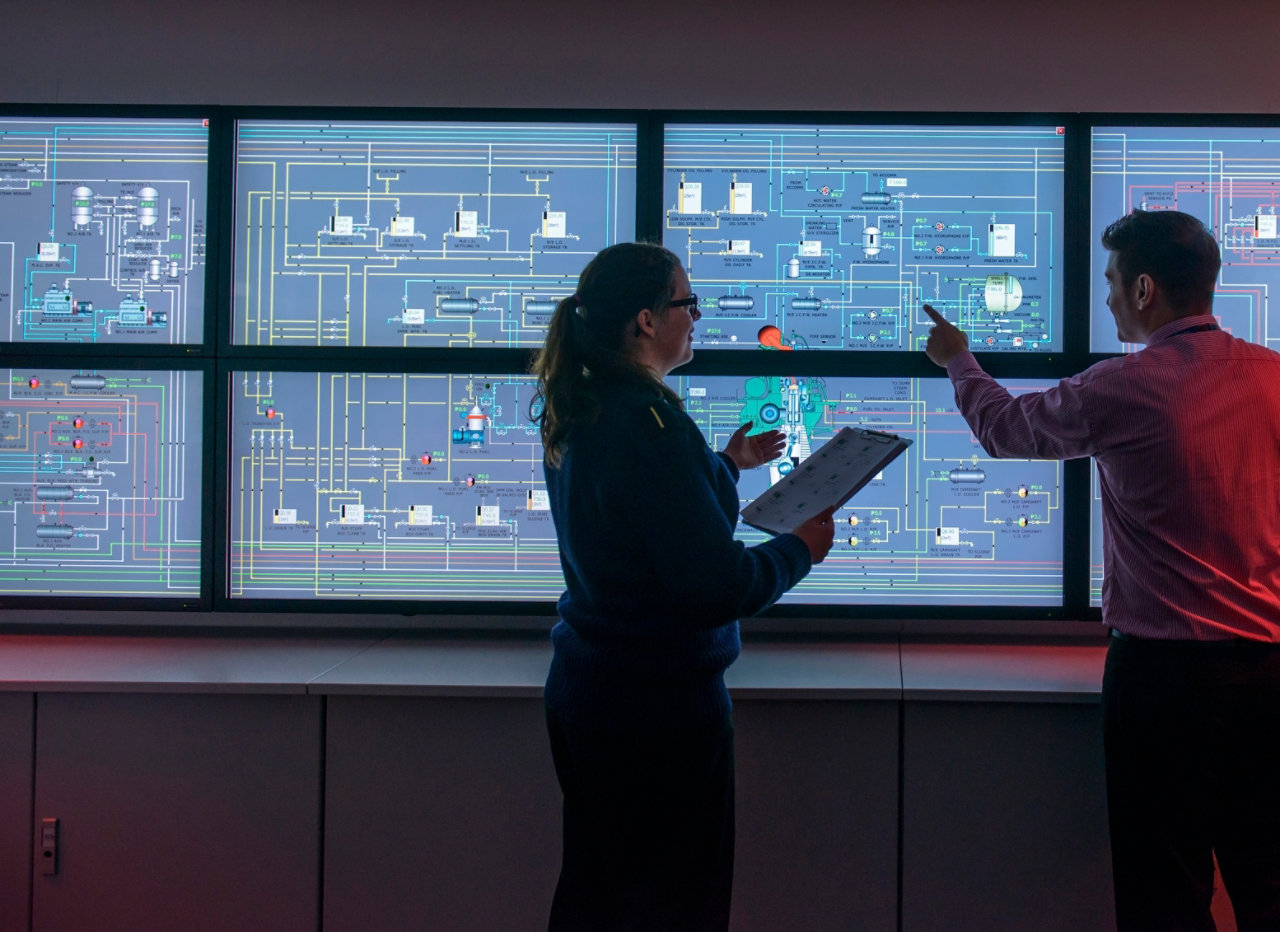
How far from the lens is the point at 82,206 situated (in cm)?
251

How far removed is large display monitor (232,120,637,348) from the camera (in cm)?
247

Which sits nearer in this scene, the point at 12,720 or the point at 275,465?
the point at 12,720

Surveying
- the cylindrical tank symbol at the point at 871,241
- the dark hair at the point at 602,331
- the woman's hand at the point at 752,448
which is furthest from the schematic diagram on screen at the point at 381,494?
the cylindrical tank symbol at the point at 871,241

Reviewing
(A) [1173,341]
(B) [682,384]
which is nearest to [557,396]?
(B) [682,384]

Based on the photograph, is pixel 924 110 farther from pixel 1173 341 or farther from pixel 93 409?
pixel 93 409

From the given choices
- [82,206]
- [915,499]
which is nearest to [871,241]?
[915,499]

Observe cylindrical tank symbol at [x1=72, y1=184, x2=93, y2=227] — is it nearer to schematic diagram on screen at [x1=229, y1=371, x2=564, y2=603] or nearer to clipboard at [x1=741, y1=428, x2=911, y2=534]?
schematic diagram on screen at [x1=229, y1=371, x2=564, y2=603]

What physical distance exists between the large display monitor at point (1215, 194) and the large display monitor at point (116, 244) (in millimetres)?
2722

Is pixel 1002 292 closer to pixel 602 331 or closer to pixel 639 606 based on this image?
pixel 602 331

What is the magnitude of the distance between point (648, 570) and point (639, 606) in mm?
68

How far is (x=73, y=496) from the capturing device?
8.25 ft

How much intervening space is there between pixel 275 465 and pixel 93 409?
23.5 inches

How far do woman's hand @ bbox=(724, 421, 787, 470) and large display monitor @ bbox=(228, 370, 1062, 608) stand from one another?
1.59 ft

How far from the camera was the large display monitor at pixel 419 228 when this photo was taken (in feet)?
8.12
